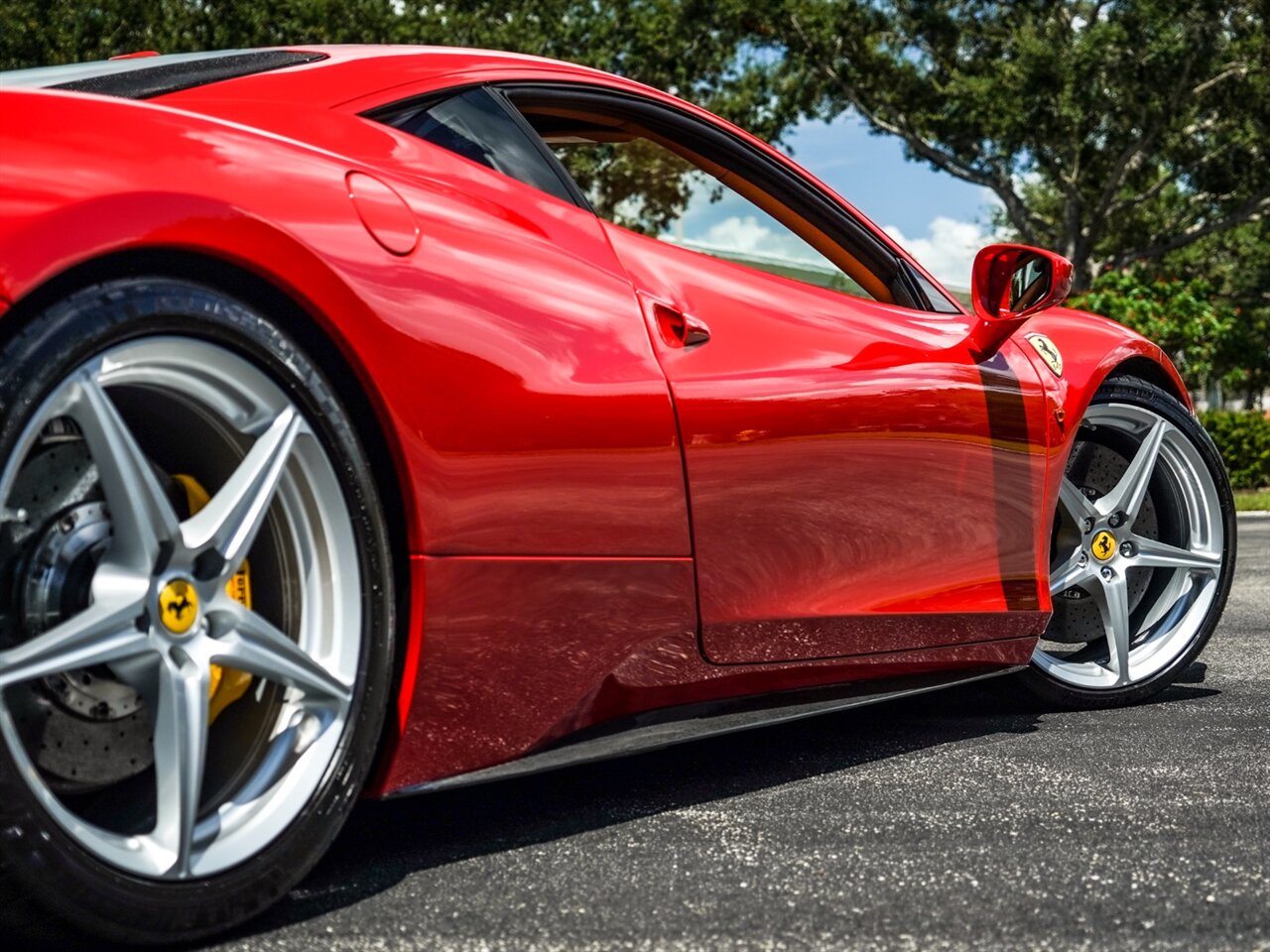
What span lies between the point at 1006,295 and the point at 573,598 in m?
1.58

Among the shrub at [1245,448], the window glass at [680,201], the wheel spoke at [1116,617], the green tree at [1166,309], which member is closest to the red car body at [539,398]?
the window glass at [680,201]

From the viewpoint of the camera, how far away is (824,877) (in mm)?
2488

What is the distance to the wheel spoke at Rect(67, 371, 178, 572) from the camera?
199 cm

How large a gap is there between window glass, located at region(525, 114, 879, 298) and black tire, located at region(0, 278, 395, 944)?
44.2 inches

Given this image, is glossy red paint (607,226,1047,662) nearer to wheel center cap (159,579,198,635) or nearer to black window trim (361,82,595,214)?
black window trim (361,82,595,214)

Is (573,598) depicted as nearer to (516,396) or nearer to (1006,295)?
(516,396)

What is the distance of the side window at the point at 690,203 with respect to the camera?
327 centimetres

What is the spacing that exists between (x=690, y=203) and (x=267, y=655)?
5.75ft

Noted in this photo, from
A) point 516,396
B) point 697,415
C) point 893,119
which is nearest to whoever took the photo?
point 516,396

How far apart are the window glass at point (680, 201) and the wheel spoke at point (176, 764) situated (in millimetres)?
1485

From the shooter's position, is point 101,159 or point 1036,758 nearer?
point 101,159

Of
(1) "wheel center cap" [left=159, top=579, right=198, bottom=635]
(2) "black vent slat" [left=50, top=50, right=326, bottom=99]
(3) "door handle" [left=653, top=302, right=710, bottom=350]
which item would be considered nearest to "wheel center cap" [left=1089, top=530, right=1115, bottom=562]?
(3) "door handle" [left=653, top=302, right=710, bottom=350]

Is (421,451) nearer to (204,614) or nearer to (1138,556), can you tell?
(204,614)

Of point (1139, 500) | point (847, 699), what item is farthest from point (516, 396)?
point (1139, 500)
